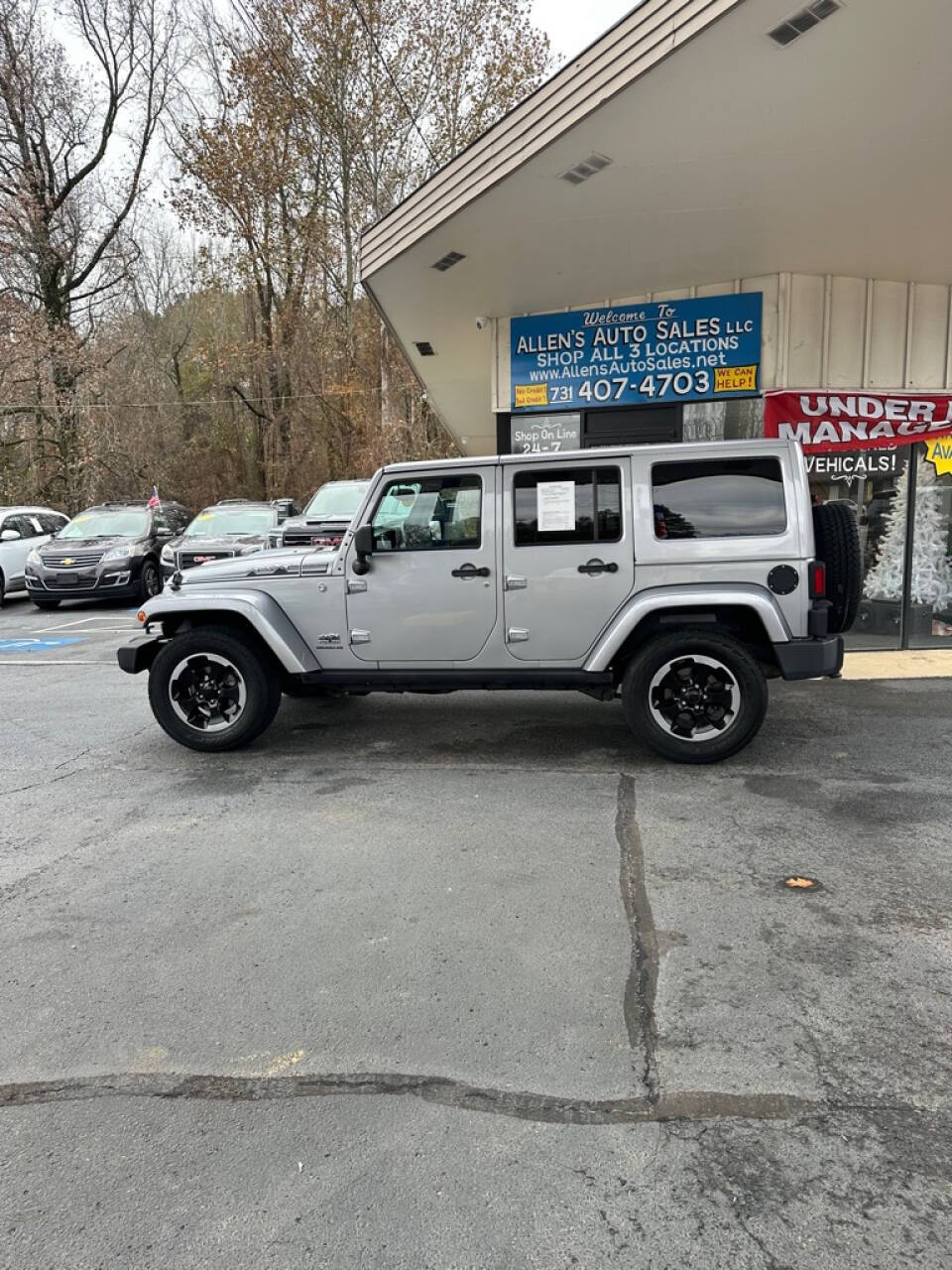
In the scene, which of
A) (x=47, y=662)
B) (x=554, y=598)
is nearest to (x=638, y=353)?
(x=554, y=598)

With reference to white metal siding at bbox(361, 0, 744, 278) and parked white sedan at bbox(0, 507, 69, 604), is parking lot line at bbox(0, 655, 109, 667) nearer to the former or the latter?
parked white sedan at bbox(0, 507, 69, 604)

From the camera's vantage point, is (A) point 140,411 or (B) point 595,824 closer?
(B) point 595,824

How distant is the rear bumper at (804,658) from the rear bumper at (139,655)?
4.22 metres

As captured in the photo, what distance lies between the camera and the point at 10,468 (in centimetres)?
2405

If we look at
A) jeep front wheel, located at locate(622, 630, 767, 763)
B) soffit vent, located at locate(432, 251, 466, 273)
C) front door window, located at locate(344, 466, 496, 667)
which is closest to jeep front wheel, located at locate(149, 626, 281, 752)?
front door window, located at locate(344, 466, 496, 667)

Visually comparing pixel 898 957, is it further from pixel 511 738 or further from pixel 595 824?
pixel 511 738

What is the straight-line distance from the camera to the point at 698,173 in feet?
19.5

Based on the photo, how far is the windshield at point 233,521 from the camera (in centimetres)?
1439

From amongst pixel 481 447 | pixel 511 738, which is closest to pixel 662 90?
pixel 511 738

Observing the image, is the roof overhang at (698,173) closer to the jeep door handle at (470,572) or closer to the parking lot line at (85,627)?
the jeep door handle at (470,572)

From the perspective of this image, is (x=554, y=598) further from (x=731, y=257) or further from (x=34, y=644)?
(x=34, y=644)

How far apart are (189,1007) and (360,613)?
3.07 meters

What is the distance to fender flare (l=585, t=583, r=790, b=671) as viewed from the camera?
506cm

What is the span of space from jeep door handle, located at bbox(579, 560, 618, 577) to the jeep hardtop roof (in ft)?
2.17
